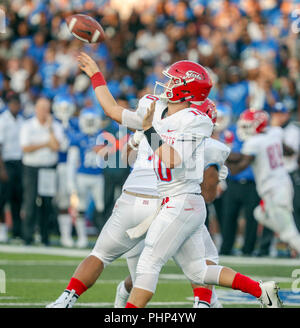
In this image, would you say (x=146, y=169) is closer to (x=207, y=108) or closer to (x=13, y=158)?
(x=207, y=108)

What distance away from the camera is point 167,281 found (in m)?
7.99

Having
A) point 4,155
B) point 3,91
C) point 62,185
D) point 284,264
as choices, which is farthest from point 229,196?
point 3,91

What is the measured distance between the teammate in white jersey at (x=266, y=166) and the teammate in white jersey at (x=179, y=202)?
15.9 feet

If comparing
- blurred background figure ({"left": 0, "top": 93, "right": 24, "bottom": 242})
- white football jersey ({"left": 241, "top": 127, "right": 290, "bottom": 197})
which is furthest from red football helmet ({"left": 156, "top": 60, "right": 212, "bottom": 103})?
blurred background figure ({"left": 0, "top": 93, "right": 24, "bottom": 242})

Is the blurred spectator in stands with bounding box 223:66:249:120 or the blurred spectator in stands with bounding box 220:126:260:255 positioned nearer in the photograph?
the blurred spectator in stands with bounding box 220:126:260:255

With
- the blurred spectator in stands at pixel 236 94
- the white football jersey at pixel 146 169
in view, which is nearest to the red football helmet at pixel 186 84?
the white football jersey at pixel 146 169

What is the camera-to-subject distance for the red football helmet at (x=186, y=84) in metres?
5.03

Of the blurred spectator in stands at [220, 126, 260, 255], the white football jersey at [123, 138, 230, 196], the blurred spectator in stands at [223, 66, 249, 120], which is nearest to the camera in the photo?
the white football jersey at [123, 138, 230, 196]

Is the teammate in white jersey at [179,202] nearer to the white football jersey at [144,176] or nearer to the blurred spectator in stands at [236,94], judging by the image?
the white football jersey at [144,176]

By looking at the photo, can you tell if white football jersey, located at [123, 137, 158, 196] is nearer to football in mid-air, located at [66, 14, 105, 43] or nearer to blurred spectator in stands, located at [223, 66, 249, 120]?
football in mid-air, located at [66, 14, 105, 43]

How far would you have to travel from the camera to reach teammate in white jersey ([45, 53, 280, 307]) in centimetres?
478

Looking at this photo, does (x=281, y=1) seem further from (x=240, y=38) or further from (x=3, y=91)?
(x=3, y=91)

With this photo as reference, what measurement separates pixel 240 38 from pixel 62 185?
17.6 ft

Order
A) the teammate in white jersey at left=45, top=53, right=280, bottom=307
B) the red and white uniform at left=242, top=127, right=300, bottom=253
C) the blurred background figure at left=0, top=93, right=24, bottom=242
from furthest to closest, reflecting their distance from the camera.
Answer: the blurred background figure at left=0, top=93, right=24, bottom=242, the red and white uniform at left=242, top=127, right=300, bottom=253, the teammate in white jersey at left=45, top=53, right=280, bottom=307
